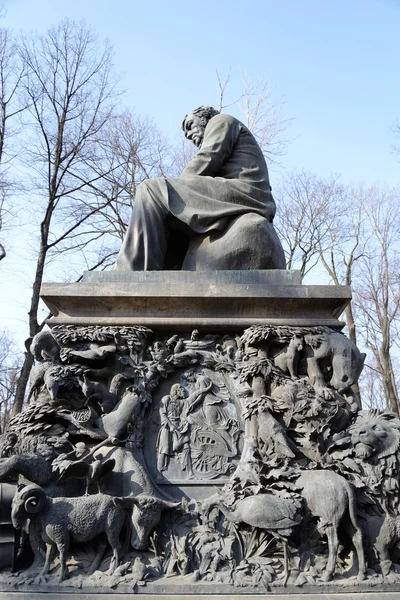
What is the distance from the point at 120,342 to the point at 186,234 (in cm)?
148

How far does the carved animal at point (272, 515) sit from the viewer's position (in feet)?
13.8

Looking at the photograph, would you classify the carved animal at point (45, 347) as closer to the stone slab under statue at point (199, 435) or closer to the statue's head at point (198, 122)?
the stone slab under statue at point (199, 435)

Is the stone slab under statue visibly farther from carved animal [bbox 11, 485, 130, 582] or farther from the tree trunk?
the tree trunk

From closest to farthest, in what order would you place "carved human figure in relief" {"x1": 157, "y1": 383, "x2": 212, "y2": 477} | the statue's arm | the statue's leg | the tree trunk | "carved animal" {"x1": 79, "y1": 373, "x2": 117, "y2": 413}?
"carved human figure in relief" {"x1": 157, "y1": 383, "x2": 212, "y2": 477} < "carved animal" {"x1": 79, "y1": 373, "x2": 117, "y2": 413} < the statue's leg < the statue's arm < the tree trunk

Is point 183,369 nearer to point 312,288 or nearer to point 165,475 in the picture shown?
point 165,475

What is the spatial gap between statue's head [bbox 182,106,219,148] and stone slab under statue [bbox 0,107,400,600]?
0.99m

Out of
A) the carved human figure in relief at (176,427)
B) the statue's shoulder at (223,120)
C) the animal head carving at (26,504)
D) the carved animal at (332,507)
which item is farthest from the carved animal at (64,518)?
the statue's shoulder at (223,120)

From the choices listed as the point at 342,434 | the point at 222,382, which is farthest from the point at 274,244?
the point at 342,434

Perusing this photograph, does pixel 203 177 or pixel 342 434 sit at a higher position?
pixel 203 177

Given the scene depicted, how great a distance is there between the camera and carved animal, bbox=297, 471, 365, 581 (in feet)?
13.8

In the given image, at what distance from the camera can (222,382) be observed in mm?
5094

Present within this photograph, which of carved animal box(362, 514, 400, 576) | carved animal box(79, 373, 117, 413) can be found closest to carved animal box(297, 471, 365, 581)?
carved animal box(362, 514, 400, 576)

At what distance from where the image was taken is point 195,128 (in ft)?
22.5

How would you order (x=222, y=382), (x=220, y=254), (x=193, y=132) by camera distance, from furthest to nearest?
(x=193, y=132), (x=220, y=254), (x=222, y=382)
